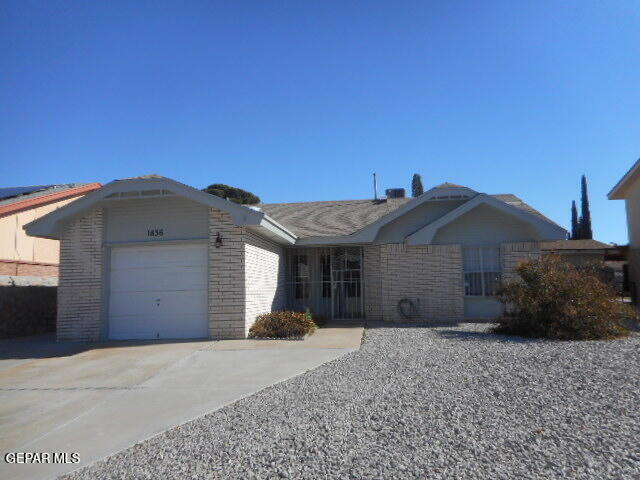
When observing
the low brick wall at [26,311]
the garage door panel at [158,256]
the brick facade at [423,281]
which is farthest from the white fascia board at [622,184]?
the low brick wall at [26,311]

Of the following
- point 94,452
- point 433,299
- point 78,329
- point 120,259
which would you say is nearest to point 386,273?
point 433,299

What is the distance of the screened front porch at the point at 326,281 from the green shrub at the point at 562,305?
5.70 metres

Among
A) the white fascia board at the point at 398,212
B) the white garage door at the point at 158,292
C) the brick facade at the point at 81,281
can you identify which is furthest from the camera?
the white fascia board at the point at 398,212

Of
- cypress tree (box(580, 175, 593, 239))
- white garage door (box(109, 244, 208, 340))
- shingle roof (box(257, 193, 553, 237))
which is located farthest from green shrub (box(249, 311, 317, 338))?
cypress tree (box(580, 175, 593, 239))

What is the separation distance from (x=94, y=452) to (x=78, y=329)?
806 cm

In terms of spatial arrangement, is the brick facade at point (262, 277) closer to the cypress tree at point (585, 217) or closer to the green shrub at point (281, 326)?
the green shrub at point (281, 326)

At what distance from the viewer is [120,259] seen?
11.8 metres

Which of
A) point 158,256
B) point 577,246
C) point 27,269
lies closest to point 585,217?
point 577,246

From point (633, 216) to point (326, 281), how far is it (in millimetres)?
13268

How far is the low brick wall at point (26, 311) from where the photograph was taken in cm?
1265

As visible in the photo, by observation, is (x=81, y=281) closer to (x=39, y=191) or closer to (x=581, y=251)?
(x=39, y=191)

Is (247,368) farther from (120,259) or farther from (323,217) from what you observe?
(323,217)

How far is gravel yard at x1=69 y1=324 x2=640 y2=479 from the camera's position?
372 cm

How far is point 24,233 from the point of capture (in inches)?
650
